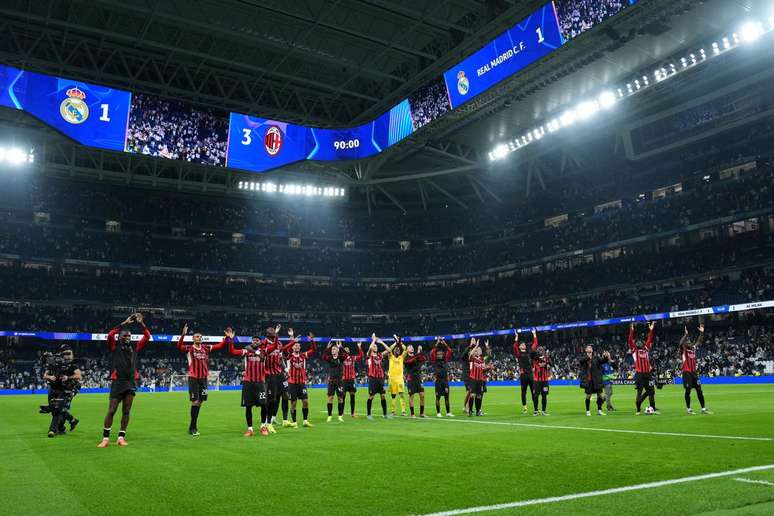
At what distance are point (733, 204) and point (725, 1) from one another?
23331mm

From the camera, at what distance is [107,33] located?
3697 centimetres

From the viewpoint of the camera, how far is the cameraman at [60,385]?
48.4 feet

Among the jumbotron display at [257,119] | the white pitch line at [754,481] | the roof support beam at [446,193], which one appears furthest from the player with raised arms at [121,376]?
the roof support beam at [446,193]

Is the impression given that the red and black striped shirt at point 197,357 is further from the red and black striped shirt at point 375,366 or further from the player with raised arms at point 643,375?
the player with raised arms at point 643,375

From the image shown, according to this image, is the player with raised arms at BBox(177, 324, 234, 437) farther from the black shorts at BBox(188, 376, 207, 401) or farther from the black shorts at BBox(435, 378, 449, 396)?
the black shorts at BBox(435, 378, 449, 396)

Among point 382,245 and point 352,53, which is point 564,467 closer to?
point 352,53

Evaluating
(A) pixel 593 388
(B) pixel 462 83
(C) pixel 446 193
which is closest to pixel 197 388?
(A) pixel 593 388

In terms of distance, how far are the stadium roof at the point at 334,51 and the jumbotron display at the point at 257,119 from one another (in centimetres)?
150

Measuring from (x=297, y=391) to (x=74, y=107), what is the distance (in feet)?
100

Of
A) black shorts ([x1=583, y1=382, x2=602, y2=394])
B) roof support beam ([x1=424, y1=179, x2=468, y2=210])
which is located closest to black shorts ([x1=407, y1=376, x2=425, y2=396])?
black shorts ([x1=583, y1=382, x2=602, y2=394])

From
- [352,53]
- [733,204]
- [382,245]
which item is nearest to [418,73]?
[352,53]

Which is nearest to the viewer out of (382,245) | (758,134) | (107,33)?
(107,33)

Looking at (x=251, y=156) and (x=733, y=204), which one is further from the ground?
(x=251, y=156)

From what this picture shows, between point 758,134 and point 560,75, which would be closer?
point 560,75
